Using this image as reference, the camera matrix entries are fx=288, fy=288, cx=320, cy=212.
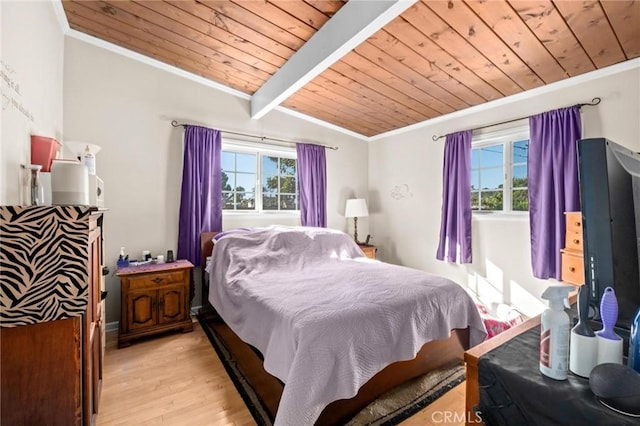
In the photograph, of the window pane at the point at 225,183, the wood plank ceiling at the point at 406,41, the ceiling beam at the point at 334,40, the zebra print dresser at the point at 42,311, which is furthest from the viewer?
the window pane at the point at 225,183

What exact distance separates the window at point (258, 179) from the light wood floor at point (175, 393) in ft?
5.61

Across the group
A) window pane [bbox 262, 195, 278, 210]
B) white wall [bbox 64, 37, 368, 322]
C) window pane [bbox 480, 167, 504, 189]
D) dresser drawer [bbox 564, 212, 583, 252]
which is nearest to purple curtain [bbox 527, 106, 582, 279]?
dresser drawer [bbox 564, 212, 583, 252]

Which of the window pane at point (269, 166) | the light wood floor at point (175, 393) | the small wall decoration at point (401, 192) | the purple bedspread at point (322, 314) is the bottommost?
the light wood floor at point (175, 393)

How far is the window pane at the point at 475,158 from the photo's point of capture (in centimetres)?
340

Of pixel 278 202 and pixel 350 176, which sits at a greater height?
pixel 350 176

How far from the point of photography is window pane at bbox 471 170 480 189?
11.2 feet

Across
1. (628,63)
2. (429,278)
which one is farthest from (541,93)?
(429,278)

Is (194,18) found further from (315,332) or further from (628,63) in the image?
(628,63)

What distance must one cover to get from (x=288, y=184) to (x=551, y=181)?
289 centimetres

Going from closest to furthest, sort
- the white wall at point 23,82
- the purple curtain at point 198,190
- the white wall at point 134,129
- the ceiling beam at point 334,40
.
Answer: the white wall at point 23,82
the ceiling beam at point 334,40
the white wall at point 134,129
the purple curtain at point 198,190

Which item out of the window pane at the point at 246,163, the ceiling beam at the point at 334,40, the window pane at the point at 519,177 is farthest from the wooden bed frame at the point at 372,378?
the ceiling beam at the point at 334,40

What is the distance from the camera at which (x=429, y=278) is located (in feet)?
7.45

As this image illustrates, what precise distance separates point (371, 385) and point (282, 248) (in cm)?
158

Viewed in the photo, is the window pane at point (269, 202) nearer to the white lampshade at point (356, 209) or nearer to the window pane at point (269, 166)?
the window pane at point (269, 166)
